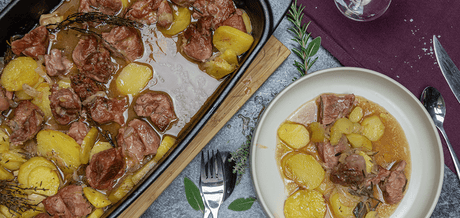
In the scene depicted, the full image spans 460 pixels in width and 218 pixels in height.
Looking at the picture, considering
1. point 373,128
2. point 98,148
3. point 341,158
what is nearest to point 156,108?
point 98,148

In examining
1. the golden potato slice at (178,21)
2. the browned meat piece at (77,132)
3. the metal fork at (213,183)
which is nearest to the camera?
the browned meat piece at (77,132)

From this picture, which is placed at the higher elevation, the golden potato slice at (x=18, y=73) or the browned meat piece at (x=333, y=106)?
the golden potato slice at (x=18, y=73)

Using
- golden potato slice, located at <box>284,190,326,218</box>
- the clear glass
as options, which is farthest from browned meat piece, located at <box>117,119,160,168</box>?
the clear glass

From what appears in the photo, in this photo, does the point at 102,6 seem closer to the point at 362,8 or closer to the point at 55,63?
the point at 55,63

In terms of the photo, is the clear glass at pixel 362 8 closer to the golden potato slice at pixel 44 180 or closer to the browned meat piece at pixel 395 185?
the browned meat piece at pixel 395 185

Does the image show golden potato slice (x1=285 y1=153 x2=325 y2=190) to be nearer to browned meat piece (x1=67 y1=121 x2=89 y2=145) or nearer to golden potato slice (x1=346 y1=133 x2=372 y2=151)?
golden potato slice (x1=346 y1=133 x2=372 y2=151)

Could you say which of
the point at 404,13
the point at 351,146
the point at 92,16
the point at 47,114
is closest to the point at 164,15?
the point at 92,16

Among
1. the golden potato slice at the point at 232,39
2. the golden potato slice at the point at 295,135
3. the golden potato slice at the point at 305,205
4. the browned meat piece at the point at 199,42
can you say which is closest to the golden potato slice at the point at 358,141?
the golden potato slice at the point at 295,135

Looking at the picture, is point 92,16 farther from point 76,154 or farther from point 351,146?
point 351,146
